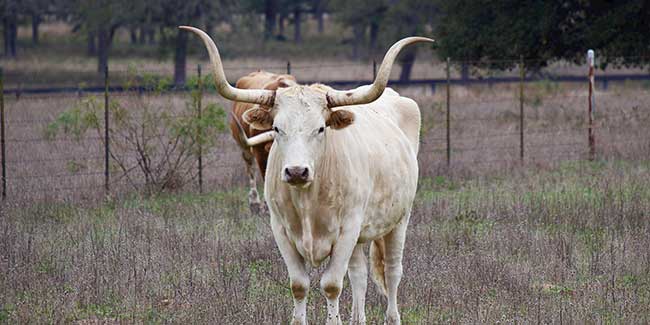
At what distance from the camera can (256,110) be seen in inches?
250

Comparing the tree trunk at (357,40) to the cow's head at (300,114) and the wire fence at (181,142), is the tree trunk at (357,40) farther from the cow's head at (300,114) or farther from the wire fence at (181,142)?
the cow's head at (300,114)

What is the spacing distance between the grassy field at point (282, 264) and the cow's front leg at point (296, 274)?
729mm

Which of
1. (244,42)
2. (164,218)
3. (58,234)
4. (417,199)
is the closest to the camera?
(58,234)

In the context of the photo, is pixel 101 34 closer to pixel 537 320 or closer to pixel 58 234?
pixel 58 234

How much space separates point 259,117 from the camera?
6.36 meters

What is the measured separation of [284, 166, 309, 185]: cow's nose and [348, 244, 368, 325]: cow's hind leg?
1.34 m

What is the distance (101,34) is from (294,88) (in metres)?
37.6

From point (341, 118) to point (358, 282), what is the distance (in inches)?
53.1

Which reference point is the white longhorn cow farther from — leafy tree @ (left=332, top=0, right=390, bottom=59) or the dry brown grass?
leafy tree @ (left=332, top=0, right=390, bottom=59)

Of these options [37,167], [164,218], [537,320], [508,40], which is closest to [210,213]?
[164,218]

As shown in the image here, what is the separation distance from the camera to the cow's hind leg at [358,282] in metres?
6.93

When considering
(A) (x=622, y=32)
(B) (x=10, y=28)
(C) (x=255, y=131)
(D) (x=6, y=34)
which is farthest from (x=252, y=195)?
(B) (x=10, y=28)

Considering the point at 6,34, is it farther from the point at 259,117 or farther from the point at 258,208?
the point at 259,117

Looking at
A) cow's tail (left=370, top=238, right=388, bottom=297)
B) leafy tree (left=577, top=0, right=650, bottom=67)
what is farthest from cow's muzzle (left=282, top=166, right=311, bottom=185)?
leafy tree (left=577, top=0, right=650, bottom=67)
